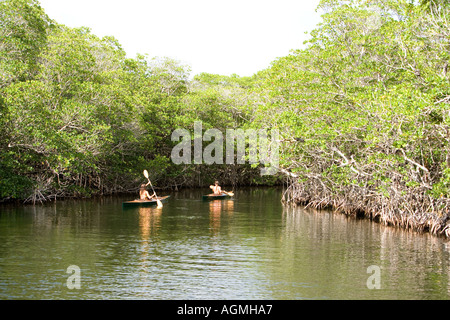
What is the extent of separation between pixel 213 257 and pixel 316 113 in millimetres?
8494

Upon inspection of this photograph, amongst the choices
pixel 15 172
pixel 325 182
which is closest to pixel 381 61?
pixel 325 182

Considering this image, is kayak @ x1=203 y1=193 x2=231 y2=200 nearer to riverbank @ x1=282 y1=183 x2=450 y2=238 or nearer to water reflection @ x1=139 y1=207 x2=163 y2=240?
water reflection @ x1=139 y1=207 x2=163 y2=240

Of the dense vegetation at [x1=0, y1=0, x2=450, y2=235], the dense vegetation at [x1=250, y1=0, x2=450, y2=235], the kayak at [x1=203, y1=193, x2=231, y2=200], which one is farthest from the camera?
the kayak at [x1=203, y1=193, x2=231, y2=200]

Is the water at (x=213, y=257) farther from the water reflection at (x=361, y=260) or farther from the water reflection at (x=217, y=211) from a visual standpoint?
the water reflection at (x=217, y=211)

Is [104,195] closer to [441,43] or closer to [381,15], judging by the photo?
[381,15]

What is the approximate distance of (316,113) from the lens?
59.3ft

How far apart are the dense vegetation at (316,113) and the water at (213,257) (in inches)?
72.3

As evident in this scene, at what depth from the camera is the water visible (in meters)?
8.88

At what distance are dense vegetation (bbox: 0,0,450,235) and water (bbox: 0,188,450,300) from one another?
1837 millimetres

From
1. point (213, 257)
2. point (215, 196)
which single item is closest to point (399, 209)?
point (213, 257)
